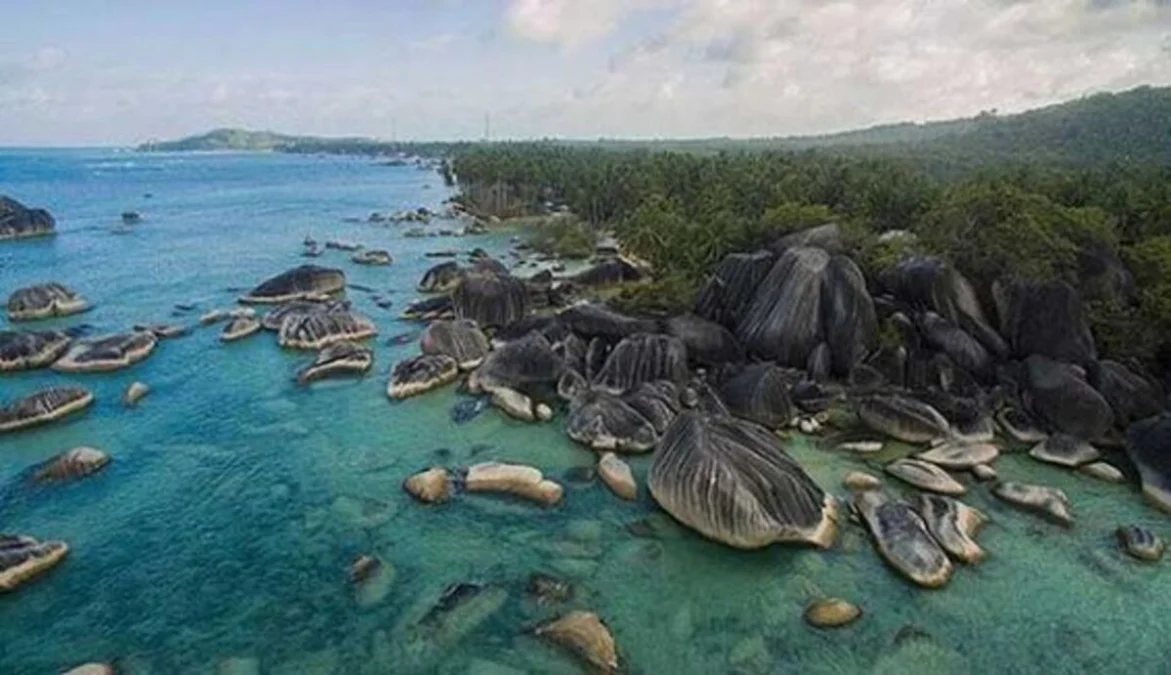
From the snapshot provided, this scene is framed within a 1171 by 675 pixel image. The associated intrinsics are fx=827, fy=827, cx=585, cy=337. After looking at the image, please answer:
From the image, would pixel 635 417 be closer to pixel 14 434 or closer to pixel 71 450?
pixel 71 450

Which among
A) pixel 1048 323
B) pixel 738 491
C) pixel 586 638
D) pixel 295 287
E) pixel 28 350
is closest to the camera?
pixel 586 638

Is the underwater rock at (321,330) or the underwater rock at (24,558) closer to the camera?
the underwater rock at (24,558)

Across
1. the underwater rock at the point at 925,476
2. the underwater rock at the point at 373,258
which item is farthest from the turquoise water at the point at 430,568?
the underwater rock at the point at 373,258

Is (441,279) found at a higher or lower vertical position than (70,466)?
higher

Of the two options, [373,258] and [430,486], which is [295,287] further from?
[430,486]

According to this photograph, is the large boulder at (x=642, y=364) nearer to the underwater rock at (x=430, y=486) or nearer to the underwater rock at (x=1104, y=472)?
the underwater rock at (x=430, y=486)

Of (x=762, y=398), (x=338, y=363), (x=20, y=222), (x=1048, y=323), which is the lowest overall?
(x=338, y=363)

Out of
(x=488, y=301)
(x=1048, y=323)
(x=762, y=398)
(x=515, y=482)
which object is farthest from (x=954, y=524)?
(x=488, y=301)
